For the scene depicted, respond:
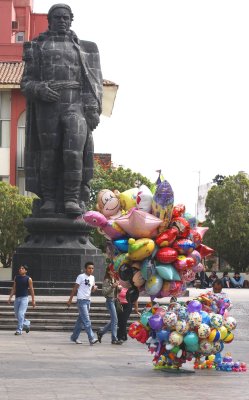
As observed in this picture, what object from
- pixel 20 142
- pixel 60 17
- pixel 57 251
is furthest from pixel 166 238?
pixel 20 142

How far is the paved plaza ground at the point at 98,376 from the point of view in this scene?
10.6 metres

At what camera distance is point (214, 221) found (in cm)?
6494

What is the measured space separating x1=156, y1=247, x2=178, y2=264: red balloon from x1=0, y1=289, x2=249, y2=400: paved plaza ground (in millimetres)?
1458

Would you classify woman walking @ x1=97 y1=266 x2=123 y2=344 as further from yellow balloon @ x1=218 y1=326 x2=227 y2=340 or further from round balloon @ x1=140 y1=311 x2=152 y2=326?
yellow balloon @ x1=218 y1=326 x2=227 y2=340

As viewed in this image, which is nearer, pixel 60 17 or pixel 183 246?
pixel 183 246

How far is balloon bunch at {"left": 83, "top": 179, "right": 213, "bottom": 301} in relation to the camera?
1268cm

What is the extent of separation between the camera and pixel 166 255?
41.5 ft

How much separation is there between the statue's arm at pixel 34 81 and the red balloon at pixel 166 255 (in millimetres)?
12430

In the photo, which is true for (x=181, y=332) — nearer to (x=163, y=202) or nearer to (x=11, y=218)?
(x=163, y=202)

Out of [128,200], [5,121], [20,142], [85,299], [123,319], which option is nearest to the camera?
[128,200]

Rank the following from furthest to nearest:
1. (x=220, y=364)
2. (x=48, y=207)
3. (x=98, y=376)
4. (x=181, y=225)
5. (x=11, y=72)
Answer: (x=11, y=72)
(x=48, y=207)
(x=220, y=364)
(x=181, y=225)
(x=98, y=376)

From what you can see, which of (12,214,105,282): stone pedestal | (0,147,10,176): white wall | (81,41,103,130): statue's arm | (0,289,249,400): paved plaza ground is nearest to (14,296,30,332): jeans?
(0,289,249,400): paved plaza ground

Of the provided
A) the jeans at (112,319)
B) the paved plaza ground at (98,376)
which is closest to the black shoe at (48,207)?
the jeans at (112,319)

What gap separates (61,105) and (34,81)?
907mm
